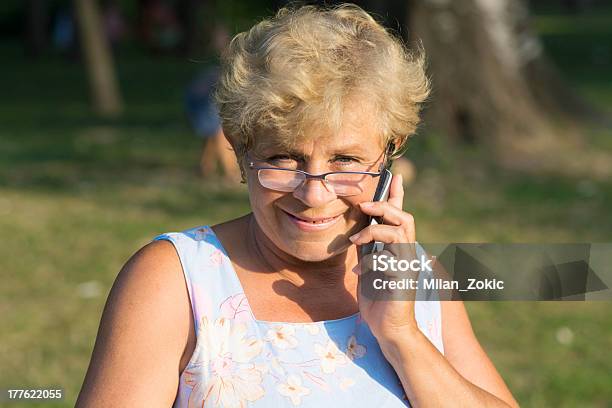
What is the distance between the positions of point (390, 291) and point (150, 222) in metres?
5.87

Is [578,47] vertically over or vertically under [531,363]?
over

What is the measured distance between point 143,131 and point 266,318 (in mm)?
11479

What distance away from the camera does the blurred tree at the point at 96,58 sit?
15.1 m

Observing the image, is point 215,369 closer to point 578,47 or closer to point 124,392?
point 124,392

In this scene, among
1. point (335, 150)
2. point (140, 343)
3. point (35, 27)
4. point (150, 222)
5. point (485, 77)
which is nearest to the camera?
point (140, 343)

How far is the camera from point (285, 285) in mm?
2439

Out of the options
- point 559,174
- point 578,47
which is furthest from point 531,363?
point 578,47

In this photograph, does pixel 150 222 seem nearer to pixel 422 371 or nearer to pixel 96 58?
pixel 422 371

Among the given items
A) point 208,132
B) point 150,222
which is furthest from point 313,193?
point 208,132

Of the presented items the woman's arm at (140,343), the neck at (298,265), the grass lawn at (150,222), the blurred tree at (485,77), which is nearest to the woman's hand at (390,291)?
the neck at (298,265)

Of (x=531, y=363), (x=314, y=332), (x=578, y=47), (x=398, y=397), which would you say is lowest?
(x=531, y=363)

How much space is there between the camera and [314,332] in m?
2.33

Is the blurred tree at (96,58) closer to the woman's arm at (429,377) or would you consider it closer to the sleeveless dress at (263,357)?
the sleeveless dress at (263,357)

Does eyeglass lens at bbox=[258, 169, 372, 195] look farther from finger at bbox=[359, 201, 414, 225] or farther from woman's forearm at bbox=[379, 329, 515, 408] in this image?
woman's forearm at bbox=[379, 329, 515, 408]
